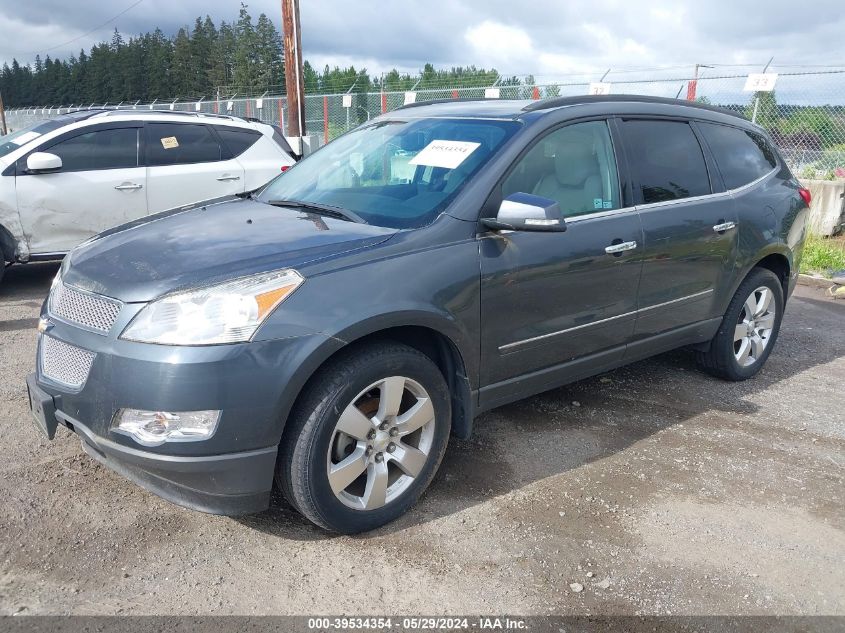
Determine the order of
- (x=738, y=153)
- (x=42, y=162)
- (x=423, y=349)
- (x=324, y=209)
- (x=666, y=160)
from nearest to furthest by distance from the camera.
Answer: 1. (x=423, y=349)
2. (x=324, y=209)
3. (x=666, y=160)
4. (x=738, y=153)
5. (x=42, y=162)

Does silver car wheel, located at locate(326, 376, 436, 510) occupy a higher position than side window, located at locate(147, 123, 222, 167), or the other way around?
side window, located at locate(147, 123, 222, 167)

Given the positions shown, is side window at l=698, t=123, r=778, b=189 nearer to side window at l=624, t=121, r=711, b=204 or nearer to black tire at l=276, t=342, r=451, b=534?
side window at l=624, t=121, r=711, b=204

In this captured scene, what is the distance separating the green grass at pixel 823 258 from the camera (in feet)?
29.5

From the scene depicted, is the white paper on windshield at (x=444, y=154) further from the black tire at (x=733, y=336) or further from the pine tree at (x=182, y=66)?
the pine tree at (x=182, y=66)

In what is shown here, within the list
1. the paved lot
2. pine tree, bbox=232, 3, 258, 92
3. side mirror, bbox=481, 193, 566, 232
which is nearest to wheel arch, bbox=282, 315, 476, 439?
the paved lot

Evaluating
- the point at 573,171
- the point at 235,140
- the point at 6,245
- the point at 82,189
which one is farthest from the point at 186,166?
the point at 573,171

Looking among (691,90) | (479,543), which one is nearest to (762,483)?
(479,543)

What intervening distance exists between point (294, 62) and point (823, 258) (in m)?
8.89

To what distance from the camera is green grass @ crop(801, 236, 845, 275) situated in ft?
29.5

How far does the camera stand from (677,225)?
4.04 metres

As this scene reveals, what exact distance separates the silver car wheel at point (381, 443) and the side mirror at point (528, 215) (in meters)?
0.82

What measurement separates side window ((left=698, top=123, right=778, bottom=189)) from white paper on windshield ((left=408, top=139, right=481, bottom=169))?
1.91 metres

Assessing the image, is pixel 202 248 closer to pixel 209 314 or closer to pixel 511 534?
pixel 209 314

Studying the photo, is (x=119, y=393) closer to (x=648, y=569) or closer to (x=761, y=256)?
(x=648, y=569)
